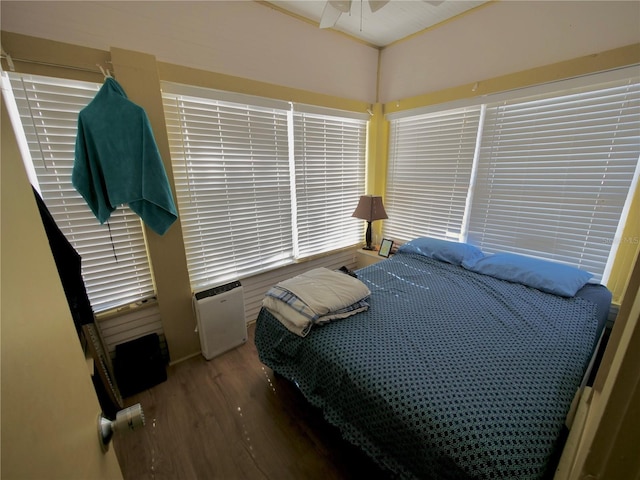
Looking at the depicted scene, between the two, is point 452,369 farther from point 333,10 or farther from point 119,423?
point 333,10

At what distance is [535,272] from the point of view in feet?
6.37

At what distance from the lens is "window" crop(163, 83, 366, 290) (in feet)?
6.47

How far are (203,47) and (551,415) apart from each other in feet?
9.37

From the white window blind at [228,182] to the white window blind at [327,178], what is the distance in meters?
0.18

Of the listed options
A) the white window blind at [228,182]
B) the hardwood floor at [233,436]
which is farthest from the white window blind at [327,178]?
the hardwood floor at [233,436]

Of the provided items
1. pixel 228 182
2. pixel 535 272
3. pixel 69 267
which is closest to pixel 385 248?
pixel 535 272

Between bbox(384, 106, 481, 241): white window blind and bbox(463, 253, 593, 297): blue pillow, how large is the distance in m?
0.57

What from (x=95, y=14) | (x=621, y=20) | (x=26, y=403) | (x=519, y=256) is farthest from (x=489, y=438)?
(x=95, y=14)

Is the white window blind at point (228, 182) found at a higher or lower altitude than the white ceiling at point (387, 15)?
lower

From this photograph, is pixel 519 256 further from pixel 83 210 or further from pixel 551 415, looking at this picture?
pixel 83 210

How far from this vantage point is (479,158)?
2.44 metres

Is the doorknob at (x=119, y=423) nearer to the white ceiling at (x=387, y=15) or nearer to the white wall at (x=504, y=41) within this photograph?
the white ceiling at (x=387, y=15)

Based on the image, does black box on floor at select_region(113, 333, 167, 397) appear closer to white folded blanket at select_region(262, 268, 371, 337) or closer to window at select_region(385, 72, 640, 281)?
white folded blanket at select_region(262, 268, 371, 337)

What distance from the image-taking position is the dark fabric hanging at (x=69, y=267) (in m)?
1.25
